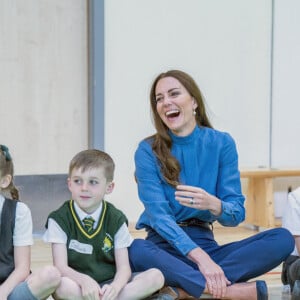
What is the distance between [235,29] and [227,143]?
1692 millimetres

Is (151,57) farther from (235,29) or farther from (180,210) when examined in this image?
(180,210)

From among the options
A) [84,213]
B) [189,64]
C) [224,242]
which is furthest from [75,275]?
[189,64]

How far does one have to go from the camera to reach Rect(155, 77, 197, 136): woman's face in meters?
2.41

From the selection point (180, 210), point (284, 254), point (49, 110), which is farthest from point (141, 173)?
point (49, 110)

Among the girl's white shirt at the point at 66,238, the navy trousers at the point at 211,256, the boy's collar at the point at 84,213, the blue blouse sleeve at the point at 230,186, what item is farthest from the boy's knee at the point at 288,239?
the boy's collar at the point at 84,213

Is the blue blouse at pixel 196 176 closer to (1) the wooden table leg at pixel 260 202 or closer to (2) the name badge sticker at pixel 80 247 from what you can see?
(2) the name badge sticker at pixel 80 247

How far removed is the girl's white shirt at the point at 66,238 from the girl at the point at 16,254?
8 cm

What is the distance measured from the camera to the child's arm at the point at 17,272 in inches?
78.4

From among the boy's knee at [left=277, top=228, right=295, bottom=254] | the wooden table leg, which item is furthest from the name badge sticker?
the wooden table leg

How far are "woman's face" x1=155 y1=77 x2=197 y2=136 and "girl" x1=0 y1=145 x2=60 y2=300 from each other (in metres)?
0.57

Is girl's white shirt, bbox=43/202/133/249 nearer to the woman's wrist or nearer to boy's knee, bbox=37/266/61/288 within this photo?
boy's knee, bbox=37/266/61/288

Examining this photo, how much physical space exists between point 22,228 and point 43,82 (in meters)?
1.76

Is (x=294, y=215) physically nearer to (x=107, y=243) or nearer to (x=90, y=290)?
(x=107, y=243)

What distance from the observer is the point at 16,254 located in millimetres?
2057
